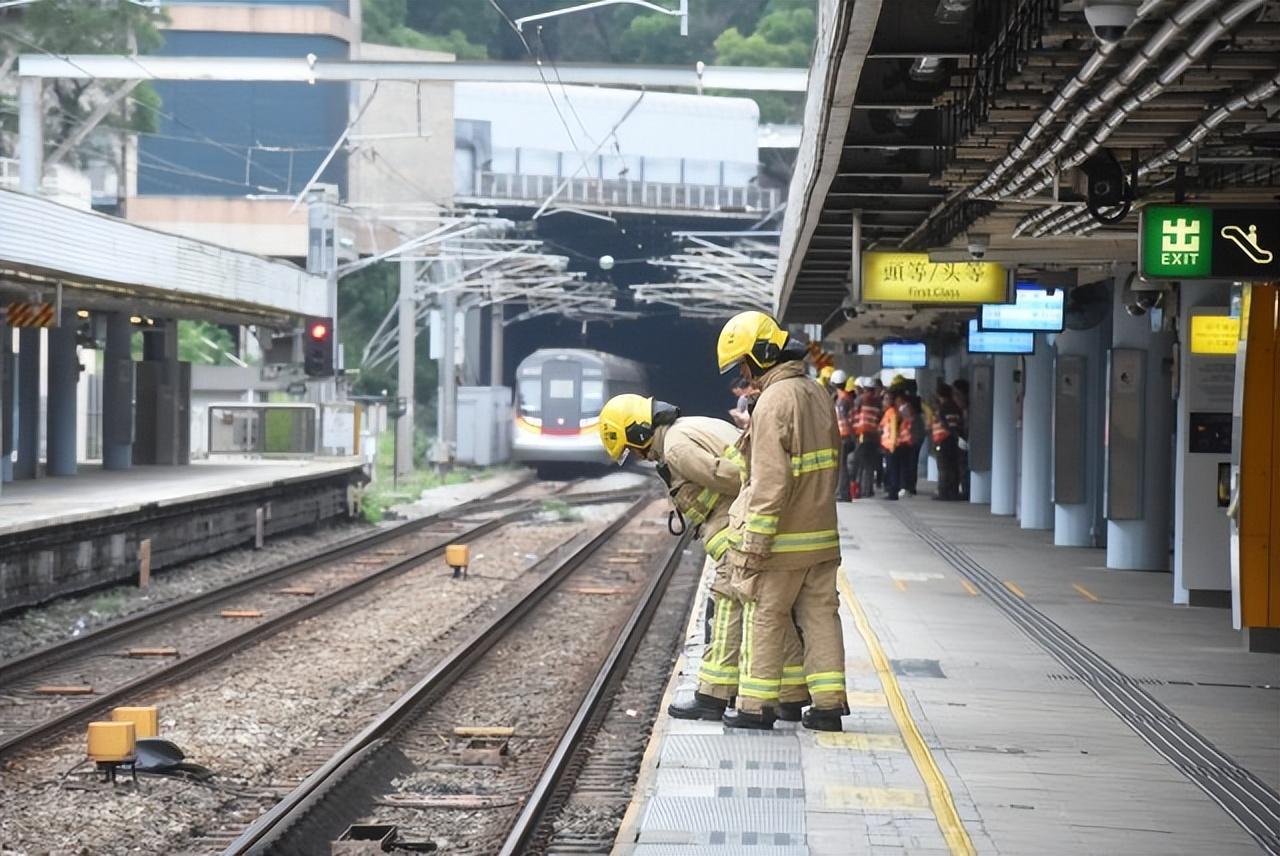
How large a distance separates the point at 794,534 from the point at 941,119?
3963 millimetres

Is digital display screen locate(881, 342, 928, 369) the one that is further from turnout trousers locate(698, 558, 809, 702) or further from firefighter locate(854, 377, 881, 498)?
turnout trousers locate(698, 558, 809, 702)

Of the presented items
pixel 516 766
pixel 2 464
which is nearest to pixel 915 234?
pixel 516 766

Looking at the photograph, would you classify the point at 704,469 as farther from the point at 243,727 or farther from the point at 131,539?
the point at 131,539

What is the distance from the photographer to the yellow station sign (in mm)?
15086

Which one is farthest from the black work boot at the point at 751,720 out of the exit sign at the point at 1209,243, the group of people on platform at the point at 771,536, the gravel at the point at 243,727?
the exit sign at the point at 1209,243

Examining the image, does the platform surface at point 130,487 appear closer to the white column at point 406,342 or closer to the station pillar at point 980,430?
the white column at point 406,342

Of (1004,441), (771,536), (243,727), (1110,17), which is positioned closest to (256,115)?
(1004,441)

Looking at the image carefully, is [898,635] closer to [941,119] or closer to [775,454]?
[941,119]

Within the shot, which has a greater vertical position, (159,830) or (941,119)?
(941,119)

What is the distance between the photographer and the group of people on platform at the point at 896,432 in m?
28.5

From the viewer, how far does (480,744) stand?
39.3 ft

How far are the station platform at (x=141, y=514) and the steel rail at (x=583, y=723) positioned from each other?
17.7 ft

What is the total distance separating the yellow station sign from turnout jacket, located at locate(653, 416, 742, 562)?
6.19m

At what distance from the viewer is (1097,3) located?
6.86 metres
